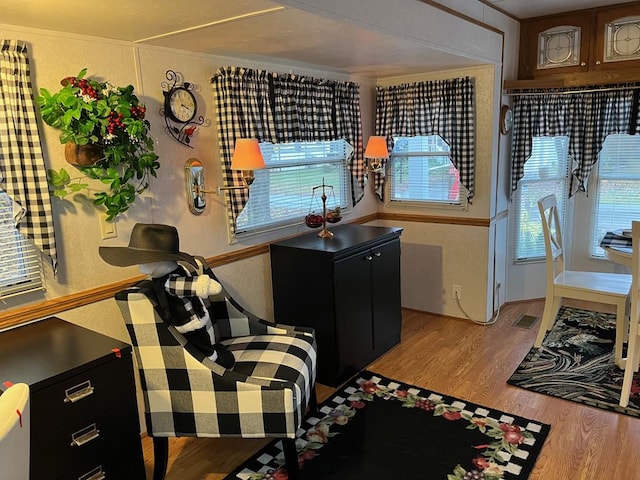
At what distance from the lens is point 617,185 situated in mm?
4160

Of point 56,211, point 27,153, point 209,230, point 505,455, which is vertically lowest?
point 505,455

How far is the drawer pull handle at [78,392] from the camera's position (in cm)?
165

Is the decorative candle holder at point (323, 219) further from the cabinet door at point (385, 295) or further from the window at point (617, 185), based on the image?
the window at point (617, 185)

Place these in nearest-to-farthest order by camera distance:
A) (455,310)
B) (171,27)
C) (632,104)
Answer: (171,27) → (632,104) → (455,310)

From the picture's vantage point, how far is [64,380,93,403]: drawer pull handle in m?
1.65

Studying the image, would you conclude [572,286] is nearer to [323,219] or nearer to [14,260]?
[323,219]

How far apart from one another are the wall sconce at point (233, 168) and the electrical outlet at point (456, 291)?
2.11 m

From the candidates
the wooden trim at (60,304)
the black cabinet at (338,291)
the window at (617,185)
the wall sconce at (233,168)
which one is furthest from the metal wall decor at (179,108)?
the window at (617,185)

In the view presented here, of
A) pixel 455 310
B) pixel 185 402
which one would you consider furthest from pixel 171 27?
pixel 455 310

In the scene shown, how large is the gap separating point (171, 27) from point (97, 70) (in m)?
0.43

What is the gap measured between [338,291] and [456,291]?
5.13 ft

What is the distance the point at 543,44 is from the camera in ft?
13.0

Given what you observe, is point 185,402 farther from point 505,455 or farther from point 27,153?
point 505,455

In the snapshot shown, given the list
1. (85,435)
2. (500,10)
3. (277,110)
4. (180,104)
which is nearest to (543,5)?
(500,10)
